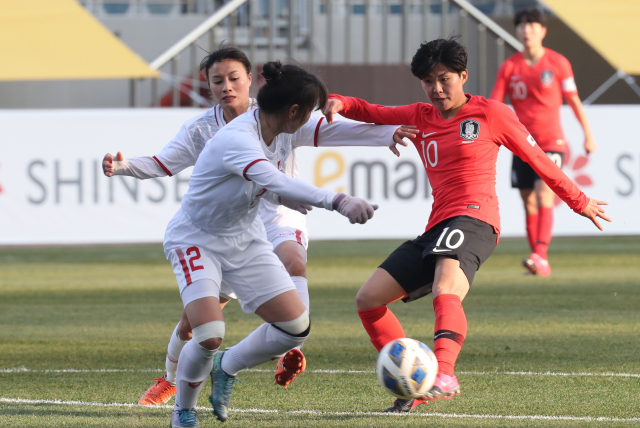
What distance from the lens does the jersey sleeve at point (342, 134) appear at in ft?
15.6

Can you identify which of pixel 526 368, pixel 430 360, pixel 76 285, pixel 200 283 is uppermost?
pixel 200 283

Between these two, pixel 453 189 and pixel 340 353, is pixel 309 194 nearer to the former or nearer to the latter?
pixel 453 189

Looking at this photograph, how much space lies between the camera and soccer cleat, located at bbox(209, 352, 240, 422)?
3988 mm

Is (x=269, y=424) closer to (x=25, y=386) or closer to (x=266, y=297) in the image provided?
(x=266, y=297)

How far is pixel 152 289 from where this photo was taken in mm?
9609

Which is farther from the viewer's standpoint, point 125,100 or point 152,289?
point 125,100

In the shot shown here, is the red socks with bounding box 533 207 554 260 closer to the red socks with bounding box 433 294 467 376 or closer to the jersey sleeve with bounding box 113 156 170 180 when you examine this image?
the red socks with bounding box 433 294 467 376

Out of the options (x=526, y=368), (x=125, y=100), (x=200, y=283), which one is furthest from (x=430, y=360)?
(x=125, y=100)

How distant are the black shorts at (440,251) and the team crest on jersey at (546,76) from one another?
17.1ft

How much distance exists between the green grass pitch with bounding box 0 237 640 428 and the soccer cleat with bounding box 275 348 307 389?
0.10 m

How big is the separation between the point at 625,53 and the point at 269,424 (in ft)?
44.5

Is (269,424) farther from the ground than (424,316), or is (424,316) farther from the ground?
(269,424)

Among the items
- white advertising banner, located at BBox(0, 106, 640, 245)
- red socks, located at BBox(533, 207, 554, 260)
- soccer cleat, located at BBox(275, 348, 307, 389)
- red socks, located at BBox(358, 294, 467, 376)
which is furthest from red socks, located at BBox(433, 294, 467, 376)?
white advertising banner, located at BBox(0, 106, 640, 245)

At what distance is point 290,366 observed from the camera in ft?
14.9
